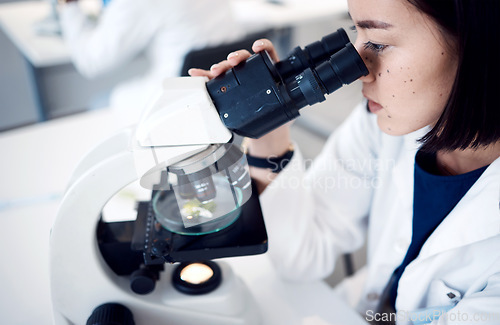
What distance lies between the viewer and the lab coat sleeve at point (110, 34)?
1.70m

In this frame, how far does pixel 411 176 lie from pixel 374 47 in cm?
35

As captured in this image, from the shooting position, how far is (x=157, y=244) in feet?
2.21

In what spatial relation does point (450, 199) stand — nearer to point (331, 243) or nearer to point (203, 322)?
point (331, 243)

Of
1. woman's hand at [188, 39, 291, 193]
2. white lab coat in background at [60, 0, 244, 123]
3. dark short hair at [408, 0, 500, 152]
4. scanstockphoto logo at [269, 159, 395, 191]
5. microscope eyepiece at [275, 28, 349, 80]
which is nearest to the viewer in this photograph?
dark short hair at [408, 0, 500, 152]

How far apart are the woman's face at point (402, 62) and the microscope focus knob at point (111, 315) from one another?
587mm

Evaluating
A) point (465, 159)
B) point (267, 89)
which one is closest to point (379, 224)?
point (465, 159)

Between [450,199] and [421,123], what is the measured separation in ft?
0.63

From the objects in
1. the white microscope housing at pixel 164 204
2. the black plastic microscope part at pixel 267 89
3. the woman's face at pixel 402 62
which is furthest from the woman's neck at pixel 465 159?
the white microscope housing at pixel 164 204

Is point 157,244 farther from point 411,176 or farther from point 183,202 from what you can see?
point 411,176

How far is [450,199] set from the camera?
818 millimetres

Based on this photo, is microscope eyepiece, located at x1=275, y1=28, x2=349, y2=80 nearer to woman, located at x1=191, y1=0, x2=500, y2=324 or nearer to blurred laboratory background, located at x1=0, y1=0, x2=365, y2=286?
woman, located at x1=191, y1=0, x2=500, y2=324

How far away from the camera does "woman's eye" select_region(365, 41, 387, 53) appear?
68cm

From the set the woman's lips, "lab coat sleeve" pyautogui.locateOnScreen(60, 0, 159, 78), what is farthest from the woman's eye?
"lab coat sleeve" pyautogui.locateOnScreen(60, 0, 159, 78)

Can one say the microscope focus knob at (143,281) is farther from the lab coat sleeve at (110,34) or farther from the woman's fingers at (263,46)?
the lab coat sleeve at (110,34)
